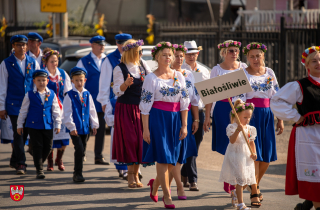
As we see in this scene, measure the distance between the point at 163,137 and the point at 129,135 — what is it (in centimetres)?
Result: 112

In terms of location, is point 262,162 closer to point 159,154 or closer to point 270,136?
point 270,136

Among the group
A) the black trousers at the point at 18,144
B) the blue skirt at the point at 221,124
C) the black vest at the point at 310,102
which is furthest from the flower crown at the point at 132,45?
the black vest at the point at 310,102

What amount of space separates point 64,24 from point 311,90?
13331mm

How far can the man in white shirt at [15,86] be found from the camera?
318 inches

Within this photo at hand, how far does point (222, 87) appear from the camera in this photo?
18.9 ft

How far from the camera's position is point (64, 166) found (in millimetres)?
8680

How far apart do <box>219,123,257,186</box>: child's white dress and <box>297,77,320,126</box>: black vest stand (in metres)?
0.96

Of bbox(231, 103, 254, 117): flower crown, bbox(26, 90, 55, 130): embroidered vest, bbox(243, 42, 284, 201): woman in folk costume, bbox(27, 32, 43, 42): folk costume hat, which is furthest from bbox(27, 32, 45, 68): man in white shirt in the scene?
bbox(231, 103, 254, 117): flower crown

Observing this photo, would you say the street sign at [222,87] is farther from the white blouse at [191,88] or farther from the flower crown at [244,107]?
the white blouse at [191,88]

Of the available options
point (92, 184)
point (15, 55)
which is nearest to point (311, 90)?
point (92, 184)

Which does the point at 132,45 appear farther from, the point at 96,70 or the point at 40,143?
the point at 96,70

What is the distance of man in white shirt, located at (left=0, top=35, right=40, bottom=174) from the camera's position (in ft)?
Answer: 26.5

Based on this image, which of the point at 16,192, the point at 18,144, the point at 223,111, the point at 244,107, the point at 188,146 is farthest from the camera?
the point at 18,144

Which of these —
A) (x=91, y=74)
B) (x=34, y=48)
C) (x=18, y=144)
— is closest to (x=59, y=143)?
(x=18, y=144)
